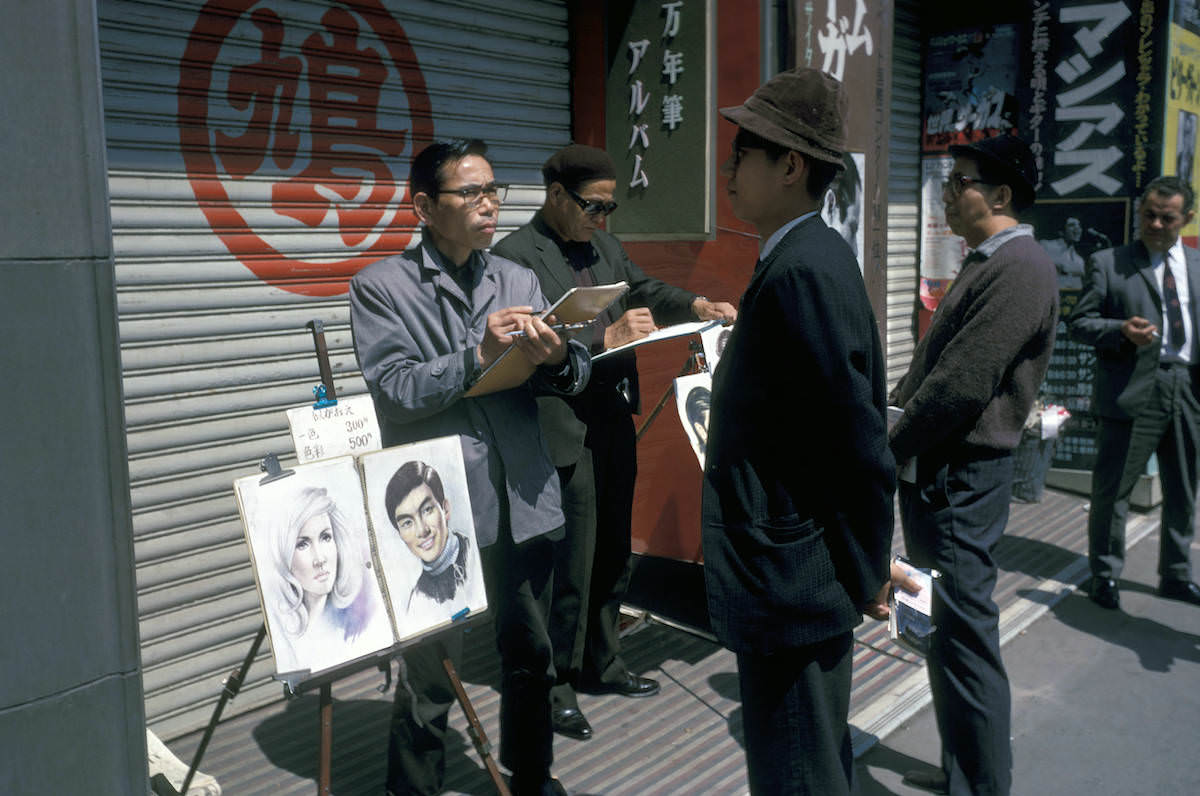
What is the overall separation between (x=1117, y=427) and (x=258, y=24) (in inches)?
201

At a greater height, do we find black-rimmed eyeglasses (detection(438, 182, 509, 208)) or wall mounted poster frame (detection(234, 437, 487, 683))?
black-rimmed eyeglasses (detection(438, 182, 509, 208))

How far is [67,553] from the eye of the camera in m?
2.32

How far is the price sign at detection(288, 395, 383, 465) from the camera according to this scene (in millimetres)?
3135

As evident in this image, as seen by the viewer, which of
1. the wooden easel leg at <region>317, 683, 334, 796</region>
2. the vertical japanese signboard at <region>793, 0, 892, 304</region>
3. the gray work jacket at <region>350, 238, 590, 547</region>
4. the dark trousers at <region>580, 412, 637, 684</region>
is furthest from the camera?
the vertical japanese signboard at <region>793, 0, 892, 304</region>

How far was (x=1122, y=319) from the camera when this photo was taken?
19.8ft

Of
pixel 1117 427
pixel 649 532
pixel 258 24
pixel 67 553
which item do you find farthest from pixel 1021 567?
pixel 67 553

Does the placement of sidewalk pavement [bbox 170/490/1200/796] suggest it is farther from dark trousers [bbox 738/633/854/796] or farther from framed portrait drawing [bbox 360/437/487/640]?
dark trousers [bbox 738/633/854/796]

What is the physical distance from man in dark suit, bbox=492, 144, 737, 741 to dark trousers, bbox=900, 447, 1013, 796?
134 centimetres

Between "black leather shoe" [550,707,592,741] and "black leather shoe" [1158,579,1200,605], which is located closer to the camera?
"black leather shoe" [550,707,592,741]

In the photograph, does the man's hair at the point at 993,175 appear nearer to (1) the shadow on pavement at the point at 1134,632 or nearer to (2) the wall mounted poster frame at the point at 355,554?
(2) the wall mounted poster frame at the point at 355,554

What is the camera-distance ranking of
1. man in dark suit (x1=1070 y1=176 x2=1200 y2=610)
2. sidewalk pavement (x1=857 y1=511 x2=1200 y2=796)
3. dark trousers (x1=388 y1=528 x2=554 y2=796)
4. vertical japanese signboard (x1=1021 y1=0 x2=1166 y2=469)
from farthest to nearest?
vertical japanese signboard (x1=1021 y1=0 x2=1166 y2=469)
man in dark suit (x1=1070 y1=176 x2=1200 y2=610)
sidewalk pavement (x1=857 y1=511 x2=1200 y2=796)
dark trousers (x1=388 y1=528 x2=554 y2=796)

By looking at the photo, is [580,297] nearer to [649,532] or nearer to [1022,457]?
[649,532]

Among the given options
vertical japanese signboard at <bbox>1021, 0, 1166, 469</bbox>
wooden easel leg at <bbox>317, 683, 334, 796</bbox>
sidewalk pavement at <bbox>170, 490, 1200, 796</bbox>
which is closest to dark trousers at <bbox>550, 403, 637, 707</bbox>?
sidewalk pavement at <bbox>170, 490, 1200, 796</bbox>

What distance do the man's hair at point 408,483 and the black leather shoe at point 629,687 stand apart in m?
2.01
